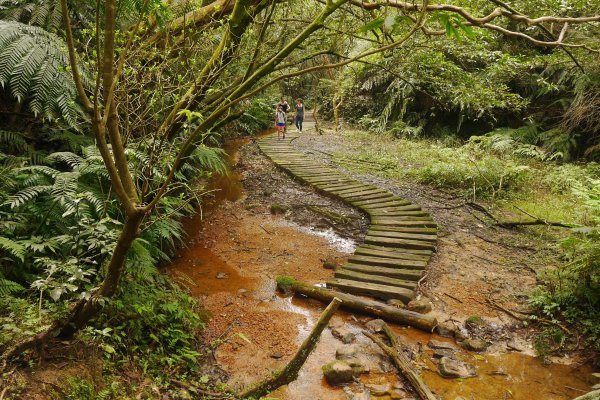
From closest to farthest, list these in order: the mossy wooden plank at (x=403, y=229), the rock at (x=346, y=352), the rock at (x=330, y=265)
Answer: the rock at (x=346, y=352), the rock at (x=330, y=265), the mossy wooden plank at (x=403, y=229)

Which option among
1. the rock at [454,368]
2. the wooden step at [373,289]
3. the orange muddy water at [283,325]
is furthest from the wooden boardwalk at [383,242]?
the rock at [454,368]

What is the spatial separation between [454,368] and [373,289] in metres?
1.32

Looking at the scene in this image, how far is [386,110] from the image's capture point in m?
15.0

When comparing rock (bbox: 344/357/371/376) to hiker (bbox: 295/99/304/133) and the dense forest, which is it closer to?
the dense forest

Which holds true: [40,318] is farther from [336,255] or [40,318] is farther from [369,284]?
[336,255]

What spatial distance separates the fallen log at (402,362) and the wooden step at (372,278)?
2.54 feet

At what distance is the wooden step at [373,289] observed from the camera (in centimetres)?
439

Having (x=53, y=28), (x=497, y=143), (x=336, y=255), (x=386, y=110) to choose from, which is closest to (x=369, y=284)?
(x=336, y=255)

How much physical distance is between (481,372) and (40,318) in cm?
353

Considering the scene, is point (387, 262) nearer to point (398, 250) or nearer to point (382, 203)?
point (398, 250)

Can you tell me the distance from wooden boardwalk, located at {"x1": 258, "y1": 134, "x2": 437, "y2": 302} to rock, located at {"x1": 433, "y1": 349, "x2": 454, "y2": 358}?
0.76 meters

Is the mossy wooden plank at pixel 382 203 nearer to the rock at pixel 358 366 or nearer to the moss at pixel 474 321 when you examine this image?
the moss at pixel 474 321

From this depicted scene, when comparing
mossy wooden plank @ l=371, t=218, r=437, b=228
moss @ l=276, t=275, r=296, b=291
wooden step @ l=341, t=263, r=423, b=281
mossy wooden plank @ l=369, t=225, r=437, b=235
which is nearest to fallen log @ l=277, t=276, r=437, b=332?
moss @ l=276, t=275, r=296, b=291

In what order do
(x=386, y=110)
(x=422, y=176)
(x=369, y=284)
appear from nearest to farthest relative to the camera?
(x=369, y=284) < (x=422, y=176) < (x=386, y=110)
